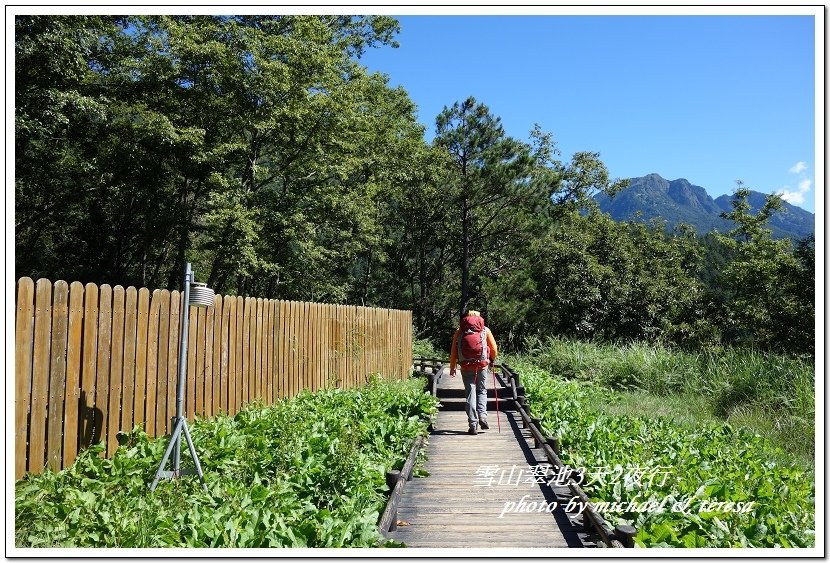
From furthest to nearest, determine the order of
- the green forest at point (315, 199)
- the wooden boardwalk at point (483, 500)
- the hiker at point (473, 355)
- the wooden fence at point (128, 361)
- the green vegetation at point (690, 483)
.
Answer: the green forest at point (315, 199) → the hiker at point (473, 355) → the wooden fence at point (128, 361) → the wooden boardwalk at point (483, 500) → the green vegetation at point (690, 483)

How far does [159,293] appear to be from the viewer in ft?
21.4

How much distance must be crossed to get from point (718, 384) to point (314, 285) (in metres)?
14.9

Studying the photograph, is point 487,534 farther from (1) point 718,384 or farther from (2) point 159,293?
(1) point 718,384

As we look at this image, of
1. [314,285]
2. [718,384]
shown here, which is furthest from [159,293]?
[314,285]

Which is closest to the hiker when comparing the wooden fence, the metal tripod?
the wooden fence

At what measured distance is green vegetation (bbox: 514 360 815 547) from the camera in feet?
13.3

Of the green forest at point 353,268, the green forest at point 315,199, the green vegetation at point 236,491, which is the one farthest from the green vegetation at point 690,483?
the green forest at point 315,199

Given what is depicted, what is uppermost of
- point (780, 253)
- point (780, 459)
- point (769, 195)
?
point (769, 195)

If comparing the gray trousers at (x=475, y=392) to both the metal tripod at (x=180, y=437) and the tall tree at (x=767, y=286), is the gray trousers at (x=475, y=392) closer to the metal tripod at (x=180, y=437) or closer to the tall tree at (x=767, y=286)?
the metal tripod at (x=180, y=437)

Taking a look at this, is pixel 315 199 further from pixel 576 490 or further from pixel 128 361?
pixel 576 490

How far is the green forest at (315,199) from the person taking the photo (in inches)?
728

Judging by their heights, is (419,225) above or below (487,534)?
above

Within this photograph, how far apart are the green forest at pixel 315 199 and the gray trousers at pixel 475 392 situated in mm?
10666
